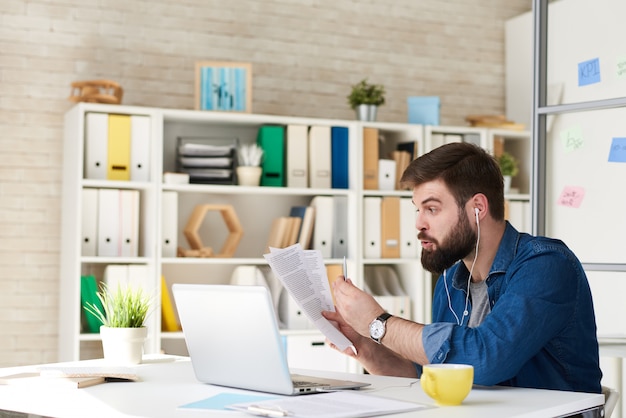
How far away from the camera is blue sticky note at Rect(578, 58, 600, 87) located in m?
3.55

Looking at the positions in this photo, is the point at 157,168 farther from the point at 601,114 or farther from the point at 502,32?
the point at 502,32

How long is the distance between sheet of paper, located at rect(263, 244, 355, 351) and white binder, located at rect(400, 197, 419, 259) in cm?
277

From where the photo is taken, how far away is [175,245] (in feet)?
14.8

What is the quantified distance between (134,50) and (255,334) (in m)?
3.23

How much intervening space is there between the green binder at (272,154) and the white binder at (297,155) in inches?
1.7

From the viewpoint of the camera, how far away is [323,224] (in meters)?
4.83

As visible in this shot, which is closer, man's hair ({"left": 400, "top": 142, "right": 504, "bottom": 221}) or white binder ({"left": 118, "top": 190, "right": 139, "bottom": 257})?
man's hair ({"left": 400, "top": 142, "right": 504, "bottom": 221})

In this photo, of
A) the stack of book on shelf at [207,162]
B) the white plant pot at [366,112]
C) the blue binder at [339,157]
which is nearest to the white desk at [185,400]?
the stack of book on shelf at [207,162]

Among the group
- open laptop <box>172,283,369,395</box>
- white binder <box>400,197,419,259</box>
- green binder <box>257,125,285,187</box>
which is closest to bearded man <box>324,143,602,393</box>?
open laptop <box>172,283,369,395</box>

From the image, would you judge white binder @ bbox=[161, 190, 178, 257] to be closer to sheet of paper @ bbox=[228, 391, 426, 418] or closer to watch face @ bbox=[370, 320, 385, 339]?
watch face @ bbox=[370, 320, 385, 339]

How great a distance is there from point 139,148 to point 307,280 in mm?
2484

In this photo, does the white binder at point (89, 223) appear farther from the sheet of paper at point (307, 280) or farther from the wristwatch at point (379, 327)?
the wristwatch at point (379, 327)

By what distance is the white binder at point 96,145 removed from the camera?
14.4 ft

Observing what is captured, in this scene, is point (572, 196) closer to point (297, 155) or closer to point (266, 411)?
point (297, 155)
